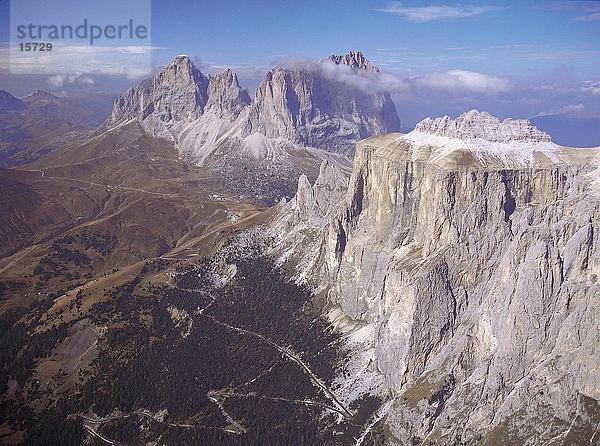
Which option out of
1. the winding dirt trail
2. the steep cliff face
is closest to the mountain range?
the steep cliff face

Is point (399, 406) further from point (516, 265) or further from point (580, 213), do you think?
point (580, 213)

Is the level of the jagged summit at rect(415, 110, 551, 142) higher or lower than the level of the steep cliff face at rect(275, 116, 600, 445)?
higher

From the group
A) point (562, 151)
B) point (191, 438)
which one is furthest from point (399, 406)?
point (562, 151)

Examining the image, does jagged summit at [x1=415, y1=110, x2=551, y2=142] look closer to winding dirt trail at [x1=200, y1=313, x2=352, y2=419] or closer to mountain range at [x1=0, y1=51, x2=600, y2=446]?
mountain range at [x1=0, y1=51, x2=600, y2=446]

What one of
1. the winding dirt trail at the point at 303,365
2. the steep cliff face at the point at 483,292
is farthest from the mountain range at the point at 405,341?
the winding dirt trail at the point at 303,365

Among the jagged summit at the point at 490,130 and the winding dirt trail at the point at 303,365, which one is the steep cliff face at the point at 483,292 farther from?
the winding dirt trail at the point at 303,365

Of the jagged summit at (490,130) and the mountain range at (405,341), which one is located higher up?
the jagged summit at (490,130)

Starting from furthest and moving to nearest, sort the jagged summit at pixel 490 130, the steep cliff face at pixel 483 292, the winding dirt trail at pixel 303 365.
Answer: the jagged summit at pixel 490 130 → the winding dirt trail at pixel 303 365 → the steep cliff face at pixel 483 292
